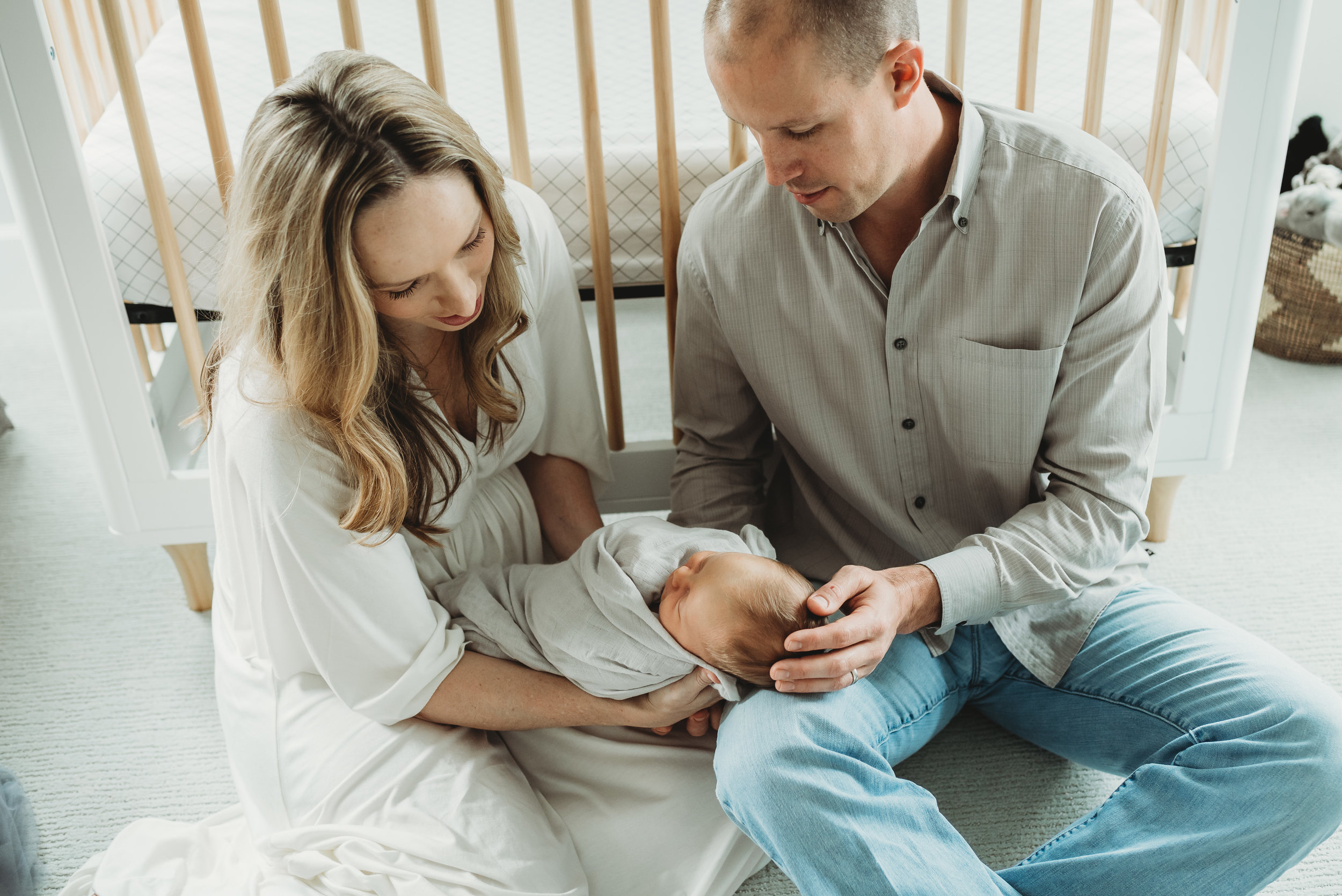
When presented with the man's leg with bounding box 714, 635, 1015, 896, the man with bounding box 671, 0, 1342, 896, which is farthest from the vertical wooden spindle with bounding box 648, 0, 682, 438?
the man's leg with bounding box 714, 635, 1015, 896

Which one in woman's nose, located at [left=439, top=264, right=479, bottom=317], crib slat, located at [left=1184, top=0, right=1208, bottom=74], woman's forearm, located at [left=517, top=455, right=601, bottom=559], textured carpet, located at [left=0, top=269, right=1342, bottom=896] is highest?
crib slat, located at [left=1184, top=0, right=1208, bottom=74]

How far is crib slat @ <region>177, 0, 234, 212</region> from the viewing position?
135 cm

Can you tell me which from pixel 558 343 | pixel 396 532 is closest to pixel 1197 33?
pixel 558 343

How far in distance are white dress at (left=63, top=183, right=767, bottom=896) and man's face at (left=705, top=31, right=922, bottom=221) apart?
0.35 meters

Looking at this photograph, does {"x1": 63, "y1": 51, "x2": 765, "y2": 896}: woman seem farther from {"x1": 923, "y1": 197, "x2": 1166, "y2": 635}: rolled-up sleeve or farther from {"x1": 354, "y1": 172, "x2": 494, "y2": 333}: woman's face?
{"x1": 923, "y1": 197, "x2": 1166, "y2": 635}: rolled-up sleeve

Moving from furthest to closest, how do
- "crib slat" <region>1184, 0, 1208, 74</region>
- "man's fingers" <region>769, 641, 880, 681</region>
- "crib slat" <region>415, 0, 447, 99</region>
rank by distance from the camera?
1. "crib slat" <region>1184, 0, 1208, 74</region>
2. "crib slat" <region>415, 0, 447, 99</region>
3. "man's fingers" <region>769, 641, 880, 681</region>

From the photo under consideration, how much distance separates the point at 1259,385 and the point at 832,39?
1.67m

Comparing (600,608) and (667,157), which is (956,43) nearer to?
(667,157)

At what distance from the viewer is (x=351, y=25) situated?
138 centimetres

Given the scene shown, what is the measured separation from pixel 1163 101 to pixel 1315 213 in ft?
3.24

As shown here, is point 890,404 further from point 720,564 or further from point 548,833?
point 548,833

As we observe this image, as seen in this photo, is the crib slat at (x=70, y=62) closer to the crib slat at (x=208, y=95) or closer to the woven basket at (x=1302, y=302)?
the crib slat at (x=208, y=95)

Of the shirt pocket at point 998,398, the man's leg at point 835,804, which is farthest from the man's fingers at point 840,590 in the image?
the shirt pocket at point 998,398

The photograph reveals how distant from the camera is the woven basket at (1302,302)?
7.30 ft
